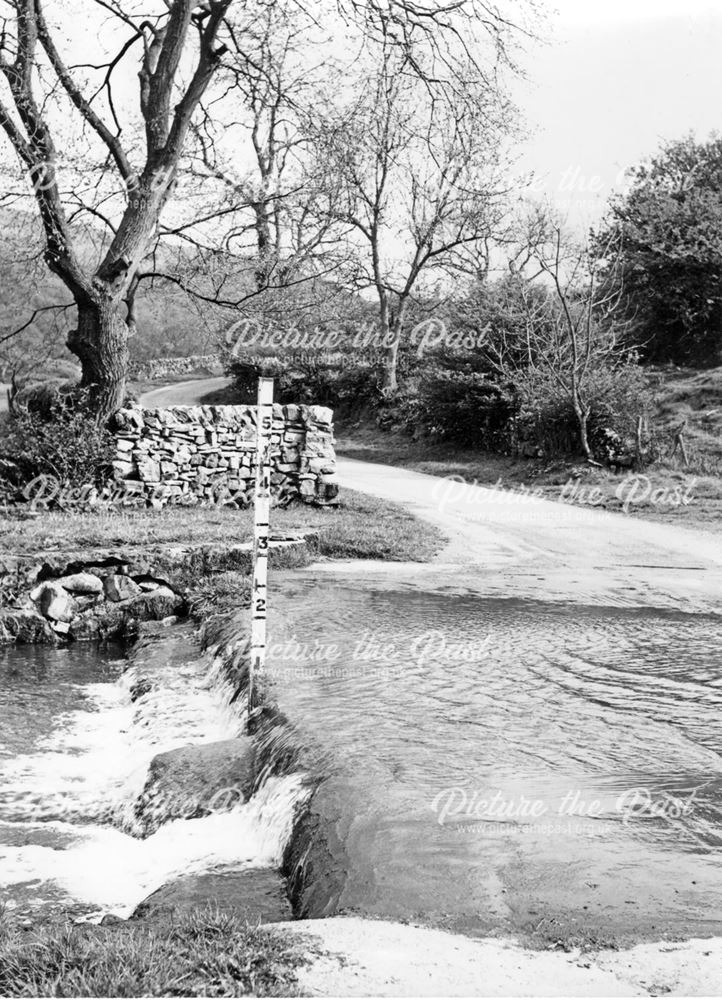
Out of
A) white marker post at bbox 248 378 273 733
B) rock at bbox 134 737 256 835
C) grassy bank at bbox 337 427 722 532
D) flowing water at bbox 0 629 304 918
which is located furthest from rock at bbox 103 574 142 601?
grassy bank at bbox 337 427 722 532

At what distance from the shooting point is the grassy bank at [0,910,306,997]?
10.9ft

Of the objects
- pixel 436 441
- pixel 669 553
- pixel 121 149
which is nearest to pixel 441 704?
pixel 669 553

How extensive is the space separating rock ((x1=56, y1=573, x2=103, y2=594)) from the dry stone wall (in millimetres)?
5130

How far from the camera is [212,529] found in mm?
13328

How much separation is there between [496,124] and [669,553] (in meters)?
8.69

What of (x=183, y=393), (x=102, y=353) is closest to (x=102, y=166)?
(x=102, y=353)

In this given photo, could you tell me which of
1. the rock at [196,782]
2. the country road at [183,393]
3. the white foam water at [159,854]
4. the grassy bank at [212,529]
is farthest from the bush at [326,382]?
the white foam water at [159,854]

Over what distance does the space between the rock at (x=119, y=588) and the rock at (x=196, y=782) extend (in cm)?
450

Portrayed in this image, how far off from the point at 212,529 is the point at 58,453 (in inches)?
155

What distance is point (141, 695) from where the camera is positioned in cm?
860

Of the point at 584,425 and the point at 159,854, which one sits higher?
the point at 584,425

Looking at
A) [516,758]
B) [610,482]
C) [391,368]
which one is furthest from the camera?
[391,368]

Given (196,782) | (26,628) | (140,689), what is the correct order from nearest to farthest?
(196,782)
(140,689)
(26,628)

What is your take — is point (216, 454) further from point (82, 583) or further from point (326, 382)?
point (326, 382)
